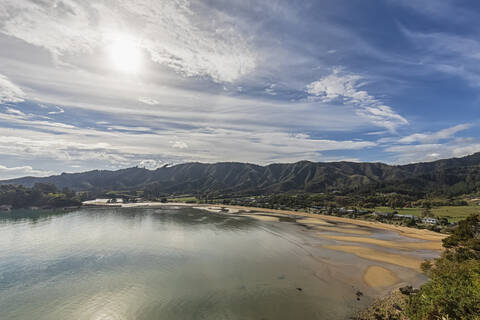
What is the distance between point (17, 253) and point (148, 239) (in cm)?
2305

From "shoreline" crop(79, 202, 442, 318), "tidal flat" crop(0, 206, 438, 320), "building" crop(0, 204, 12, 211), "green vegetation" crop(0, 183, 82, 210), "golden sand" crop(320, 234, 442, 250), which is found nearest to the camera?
"tidal flat" crop(0, 206, 438, 320)

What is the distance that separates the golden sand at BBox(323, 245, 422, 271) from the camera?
3809 centimetres

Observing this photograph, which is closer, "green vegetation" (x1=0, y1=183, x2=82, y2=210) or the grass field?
the grass field

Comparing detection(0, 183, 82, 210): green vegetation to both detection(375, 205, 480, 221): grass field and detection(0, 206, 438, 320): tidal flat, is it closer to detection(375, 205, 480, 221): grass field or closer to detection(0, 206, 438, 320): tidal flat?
detection(0, 206, 438, 320): tidal flat

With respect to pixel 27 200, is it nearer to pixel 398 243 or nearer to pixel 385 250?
pixel 385 250

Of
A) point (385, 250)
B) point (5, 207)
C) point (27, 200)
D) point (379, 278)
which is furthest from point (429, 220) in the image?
point (27, 200)

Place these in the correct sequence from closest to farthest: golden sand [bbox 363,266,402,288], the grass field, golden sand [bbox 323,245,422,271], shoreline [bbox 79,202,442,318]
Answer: golden sand [bbox 363,266,402,288] → shoreline [bbox 79,202,442,318] → golden sand [bbox 323,245,422,271] → the grass field

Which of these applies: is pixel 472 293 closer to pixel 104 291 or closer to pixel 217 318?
pixel 217 318

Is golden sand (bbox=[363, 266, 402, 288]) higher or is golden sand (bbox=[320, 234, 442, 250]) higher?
golden sand (bbox=[363, 266, 402, 288])

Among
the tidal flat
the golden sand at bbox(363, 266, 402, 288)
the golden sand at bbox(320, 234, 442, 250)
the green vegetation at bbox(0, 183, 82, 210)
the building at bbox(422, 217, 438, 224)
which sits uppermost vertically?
the green vegetation at bbox(0, 183, 82, 210)

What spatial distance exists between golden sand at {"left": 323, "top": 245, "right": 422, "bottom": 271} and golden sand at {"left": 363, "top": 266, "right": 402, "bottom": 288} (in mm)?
5047

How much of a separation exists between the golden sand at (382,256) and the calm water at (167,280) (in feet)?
28.9

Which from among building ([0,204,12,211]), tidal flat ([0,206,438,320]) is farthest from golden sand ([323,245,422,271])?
building ([0,204,12,211])

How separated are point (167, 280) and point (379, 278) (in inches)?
1144
